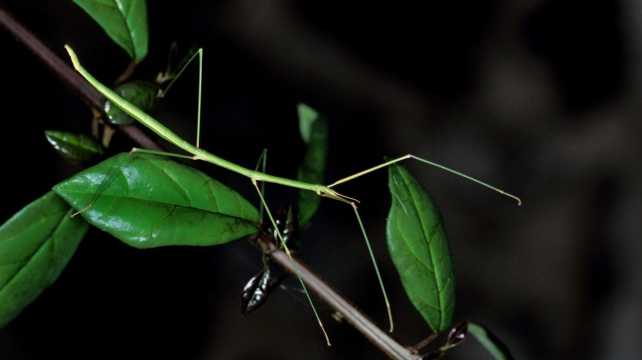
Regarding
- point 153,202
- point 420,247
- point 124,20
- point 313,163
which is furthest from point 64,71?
point 420,247

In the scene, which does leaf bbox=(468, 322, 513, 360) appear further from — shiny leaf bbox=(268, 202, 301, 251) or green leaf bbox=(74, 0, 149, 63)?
green leaf bbox=(74, 0, 149, 63)

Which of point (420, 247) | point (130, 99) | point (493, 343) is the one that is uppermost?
point (130, 99)

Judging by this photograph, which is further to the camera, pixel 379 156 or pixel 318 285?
pixel 379 156

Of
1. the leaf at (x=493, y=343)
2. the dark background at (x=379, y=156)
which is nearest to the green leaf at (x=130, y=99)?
the dark background at (x=379, y=156)

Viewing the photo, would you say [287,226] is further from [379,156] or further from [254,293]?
[379,156]

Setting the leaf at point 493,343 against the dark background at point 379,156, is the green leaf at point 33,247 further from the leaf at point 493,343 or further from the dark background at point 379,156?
the leaf at point 493,343

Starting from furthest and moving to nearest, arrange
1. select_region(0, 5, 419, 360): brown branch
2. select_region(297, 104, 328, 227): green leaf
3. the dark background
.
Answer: the dark background, select_region(297, 104, 328, 227): green leaf, select_region(0, 5, 419, 360): brown branch

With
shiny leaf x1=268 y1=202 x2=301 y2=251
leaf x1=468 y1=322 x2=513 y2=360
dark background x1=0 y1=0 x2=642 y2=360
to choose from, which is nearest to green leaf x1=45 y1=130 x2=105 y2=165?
shiny leaf x1=268 y1=202 x2=301 y2=251
